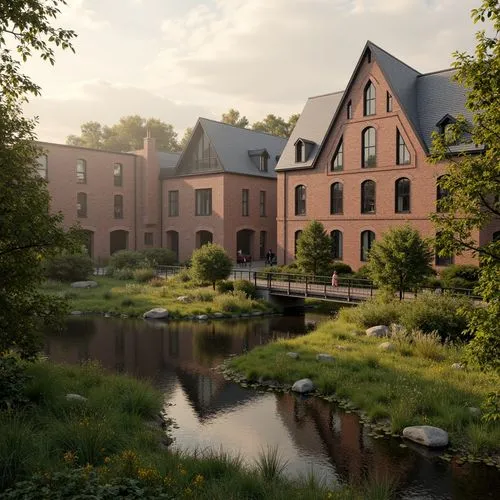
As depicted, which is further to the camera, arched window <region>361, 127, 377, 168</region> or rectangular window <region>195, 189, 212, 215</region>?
rectangular window <region>195, 189, 212, 215</region>

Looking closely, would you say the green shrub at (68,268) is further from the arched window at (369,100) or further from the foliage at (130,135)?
the foliage at (130,135)

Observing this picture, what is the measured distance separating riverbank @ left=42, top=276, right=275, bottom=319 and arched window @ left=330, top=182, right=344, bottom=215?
10622mm

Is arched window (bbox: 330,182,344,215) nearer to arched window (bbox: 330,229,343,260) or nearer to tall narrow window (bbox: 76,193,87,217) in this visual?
arched window (bbox: 330,229,343,260)

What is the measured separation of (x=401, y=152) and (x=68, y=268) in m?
22.4

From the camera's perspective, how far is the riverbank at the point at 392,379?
38.0 ft

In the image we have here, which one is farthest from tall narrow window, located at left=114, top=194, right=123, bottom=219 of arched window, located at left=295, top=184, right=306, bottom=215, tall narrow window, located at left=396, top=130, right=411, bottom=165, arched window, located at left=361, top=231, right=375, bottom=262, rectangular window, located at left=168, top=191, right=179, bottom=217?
tall narrow window, located at left=396, top=130, right=411, bottom=165

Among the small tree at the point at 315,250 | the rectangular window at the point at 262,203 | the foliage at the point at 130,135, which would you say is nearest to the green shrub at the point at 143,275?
the small tree at the point at 315,250

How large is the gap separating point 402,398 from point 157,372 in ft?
26.4

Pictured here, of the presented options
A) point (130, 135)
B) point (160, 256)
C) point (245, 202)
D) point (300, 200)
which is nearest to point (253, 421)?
point (300, 200)

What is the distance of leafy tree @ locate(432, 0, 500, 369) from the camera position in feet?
23.0

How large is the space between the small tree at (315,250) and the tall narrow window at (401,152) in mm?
6492

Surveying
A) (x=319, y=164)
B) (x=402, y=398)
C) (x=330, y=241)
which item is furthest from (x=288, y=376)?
(x=319, y=164)

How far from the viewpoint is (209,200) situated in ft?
145

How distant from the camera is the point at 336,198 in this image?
1414 inches
